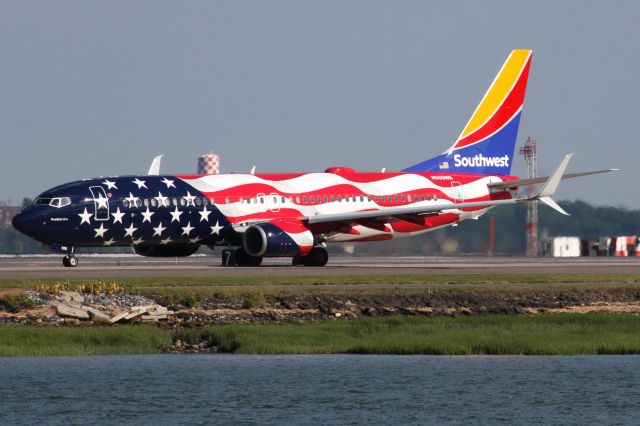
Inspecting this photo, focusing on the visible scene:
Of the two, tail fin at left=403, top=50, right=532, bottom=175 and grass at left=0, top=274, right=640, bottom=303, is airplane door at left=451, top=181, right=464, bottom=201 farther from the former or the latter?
grass at left=0, top=274, right=640, bottom=303

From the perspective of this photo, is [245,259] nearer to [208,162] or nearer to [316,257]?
[316,257]

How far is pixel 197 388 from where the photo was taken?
31.6 metres

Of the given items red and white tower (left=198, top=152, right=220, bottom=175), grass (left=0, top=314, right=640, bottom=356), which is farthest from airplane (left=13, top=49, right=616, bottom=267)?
red and white tower (left=198, top=152, right=220, bottom=175)

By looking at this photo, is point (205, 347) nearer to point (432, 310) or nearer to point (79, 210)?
point (432, 310)

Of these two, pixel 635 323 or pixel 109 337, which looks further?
pixel 635 323

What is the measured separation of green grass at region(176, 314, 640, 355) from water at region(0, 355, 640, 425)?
589 mm

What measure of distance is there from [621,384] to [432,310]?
12376mm

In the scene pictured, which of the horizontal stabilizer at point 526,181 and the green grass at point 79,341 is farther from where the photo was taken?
the horizontal stabilizer at point 526,181

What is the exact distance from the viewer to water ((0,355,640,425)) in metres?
28.5

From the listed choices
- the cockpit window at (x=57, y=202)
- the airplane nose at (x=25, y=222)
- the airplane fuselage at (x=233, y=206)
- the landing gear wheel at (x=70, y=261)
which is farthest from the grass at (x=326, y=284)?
the landing gear wheel at (x=70, y=261)

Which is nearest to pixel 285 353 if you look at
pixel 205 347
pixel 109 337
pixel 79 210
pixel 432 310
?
pixel 205 347

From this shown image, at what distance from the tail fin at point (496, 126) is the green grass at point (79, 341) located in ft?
111

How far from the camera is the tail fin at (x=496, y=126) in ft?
229

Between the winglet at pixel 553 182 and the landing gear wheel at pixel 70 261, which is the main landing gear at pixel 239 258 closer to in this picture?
the landing gear wheel at pixel 70 261
